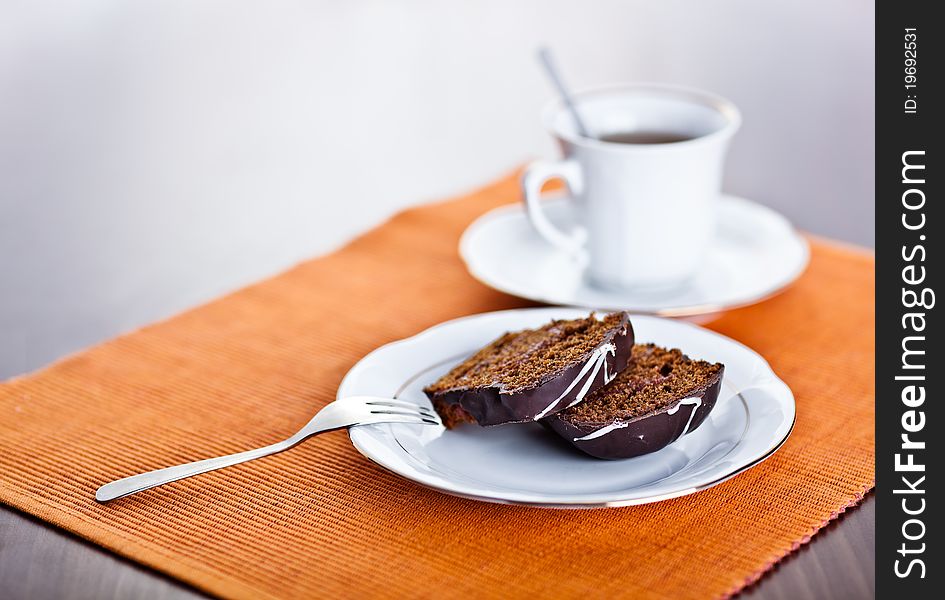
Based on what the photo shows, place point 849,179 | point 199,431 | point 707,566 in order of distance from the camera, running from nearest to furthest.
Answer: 1. point 707,566
2. point 199,431
3. point 849,179

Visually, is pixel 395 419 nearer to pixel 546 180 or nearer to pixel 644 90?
Result: pixel 546 180

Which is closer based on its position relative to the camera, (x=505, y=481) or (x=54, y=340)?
(x=505, y=481)

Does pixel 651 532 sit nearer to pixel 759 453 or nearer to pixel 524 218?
pixel 759 453

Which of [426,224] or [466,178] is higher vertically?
[426,224]

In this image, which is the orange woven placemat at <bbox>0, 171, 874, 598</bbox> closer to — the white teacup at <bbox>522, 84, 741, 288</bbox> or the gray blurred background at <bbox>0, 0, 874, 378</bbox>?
the white teacup at <bbox>522, 84, 741, 288</bbox>

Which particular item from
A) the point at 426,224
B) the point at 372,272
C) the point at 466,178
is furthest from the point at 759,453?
the point at 466,178

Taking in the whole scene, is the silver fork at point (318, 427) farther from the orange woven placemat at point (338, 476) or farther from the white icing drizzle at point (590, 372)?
the white icing drizzle at point (590, 372)
